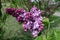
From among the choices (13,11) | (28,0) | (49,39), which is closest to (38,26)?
(49,39)

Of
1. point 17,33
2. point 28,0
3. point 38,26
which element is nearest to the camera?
point 38,26

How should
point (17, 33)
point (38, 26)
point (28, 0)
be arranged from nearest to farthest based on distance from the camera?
1. point (38, 26)
2. point (17, 33)
3. point (28, 0)

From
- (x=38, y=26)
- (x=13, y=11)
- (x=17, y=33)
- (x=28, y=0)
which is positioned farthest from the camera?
(x=28, y=0)

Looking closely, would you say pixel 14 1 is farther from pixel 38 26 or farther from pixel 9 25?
pixel 38 26

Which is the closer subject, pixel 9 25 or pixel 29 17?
pixel 29 17

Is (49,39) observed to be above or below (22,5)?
below

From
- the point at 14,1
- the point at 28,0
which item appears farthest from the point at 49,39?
the point at 14,1

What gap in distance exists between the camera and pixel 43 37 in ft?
8.14

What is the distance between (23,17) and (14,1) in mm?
1176

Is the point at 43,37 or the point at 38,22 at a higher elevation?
the point at 38,22

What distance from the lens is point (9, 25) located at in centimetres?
322

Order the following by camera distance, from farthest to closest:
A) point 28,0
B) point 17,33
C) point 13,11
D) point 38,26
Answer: point 28,0, point 17,33, point 13,11, point 38,26

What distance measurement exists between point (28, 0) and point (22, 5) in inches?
7.4

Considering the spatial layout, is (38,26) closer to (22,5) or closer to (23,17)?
(23,17)
